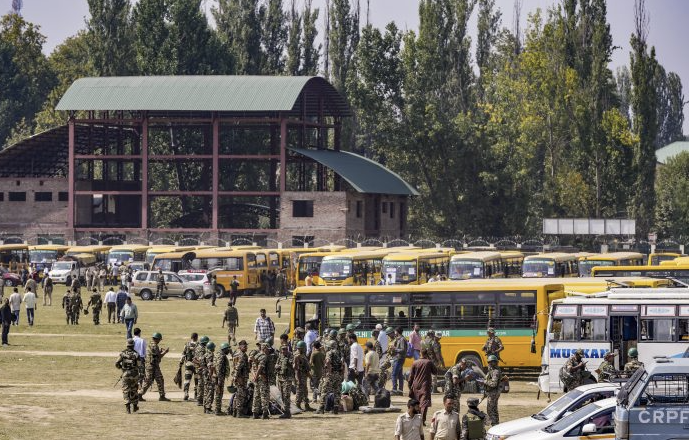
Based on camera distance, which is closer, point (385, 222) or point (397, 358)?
point (397, 358)

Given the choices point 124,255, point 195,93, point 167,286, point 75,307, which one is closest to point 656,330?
point 75,307

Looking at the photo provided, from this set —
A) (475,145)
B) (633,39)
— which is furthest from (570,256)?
(475,145)

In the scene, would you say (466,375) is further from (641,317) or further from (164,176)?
(164,176)

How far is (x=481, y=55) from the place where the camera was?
386 ft

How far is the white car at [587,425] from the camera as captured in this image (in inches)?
861

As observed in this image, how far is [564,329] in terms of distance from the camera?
33594 mm

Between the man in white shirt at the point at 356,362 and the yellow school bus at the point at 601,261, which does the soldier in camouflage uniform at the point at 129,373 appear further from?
the yellow school bus at the point at 601,261

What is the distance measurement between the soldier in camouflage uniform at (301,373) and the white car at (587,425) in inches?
345

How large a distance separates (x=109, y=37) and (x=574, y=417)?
9503cm

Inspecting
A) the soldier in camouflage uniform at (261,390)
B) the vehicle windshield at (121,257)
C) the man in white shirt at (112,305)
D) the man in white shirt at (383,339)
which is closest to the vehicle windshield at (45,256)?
the vehicle windshield at (121,257)

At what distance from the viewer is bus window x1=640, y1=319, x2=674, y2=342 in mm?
33188

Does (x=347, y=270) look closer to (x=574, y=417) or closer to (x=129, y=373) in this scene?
(x=129, y=373)

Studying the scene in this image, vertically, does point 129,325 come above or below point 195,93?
below

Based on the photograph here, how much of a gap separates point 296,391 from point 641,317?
27.9ft
